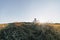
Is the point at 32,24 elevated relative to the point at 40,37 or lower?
elevated

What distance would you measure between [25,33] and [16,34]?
18.9 inches

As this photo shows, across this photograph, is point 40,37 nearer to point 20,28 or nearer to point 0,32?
point 20,28

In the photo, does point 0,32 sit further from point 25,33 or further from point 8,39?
point 25,33

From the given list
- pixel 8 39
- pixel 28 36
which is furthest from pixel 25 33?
pixel 8 39

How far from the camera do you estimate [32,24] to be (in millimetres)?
10898

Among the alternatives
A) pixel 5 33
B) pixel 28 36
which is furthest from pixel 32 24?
pixel 5 33

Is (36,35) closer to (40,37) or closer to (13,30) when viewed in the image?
(40,37)

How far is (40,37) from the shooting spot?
33.4 ft

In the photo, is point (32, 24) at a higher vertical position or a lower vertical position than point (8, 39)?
higher

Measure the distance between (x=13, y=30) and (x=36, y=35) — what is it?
1.27 meters

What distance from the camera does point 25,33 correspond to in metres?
10.3

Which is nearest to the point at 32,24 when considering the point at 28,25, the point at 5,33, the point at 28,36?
the point at 28,25

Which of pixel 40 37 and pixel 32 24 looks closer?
pixel 40 37

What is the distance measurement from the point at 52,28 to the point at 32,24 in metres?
1.14
